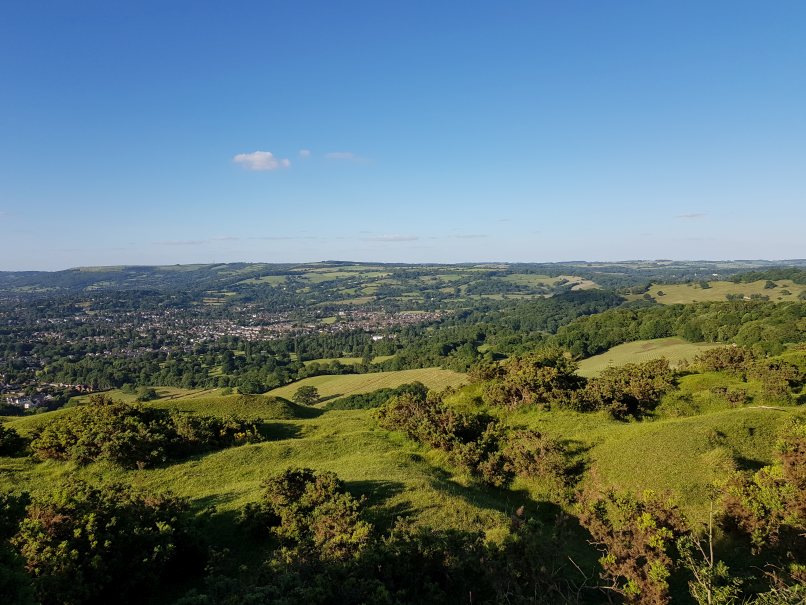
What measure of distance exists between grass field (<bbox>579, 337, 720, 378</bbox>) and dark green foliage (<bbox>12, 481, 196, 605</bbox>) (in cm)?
6650

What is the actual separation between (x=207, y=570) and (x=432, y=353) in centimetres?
11449

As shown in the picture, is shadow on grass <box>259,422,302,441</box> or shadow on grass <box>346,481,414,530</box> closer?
shadow on grass <box>346,481,414,530</box>

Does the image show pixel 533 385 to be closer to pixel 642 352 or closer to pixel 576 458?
pixel 576 458

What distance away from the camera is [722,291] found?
175m

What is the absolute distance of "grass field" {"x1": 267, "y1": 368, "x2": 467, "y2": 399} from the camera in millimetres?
88562

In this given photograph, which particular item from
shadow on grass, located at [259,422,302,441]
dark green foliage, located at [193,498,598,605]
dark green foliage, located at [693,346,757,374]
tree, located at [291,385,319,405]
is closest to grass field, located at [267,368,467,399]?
tree, located at [291,385,319,405]

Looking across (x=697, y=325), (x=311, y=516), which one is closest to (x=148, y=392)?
(x=311, y=516)

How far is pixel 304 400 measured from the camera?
8338cm

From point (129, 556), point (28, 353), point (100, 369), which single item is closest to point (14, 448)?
point (129, 556)

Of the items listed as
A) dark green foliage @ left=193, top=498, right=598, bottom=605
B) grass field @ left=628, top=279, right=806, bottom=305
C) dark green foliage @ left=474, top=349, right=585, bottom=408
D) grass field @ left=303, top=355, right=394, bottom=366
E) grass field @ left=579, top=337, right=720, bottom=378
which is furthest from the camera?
grass field @ left=628, top=279, right=806, bottom=305

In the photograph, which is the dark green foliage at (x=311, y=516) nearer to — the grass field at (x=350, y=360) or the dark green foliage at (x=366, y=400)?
the dark green foliage at (x=366, y=400)

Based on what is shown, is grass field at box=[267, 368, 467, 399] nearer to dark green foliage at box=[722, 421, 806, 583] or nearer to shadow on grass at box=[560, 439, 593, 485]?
shadow on grass at box=[560, 439, 593, 485]

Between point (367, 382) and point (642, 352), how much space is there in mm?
53210

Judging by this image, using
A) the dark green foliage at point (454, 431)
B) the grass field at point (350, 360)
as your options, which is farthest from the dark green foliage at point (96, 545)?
the grass field at point (350, 360)
